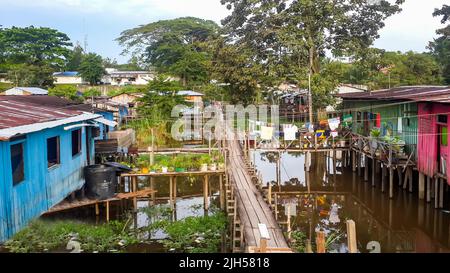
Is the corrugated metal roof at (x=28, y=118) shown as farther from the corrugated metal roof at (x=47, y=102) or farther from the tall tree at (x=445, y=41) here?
the tall tree at (x=445, y=41)

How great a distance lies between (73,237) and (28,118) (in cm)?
399

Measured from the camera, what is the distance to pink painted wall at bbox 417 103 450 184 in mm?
15091

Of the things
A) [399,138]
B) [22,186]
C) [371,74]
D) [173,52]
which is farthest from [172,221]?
[173,52]

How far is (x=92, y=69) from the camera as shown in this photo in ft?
156

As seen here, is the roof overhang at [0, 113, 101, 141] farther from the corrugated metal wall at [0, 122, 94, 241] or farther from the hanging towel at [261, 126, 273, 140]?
the hanging towel at [261, 126, 273, 140]

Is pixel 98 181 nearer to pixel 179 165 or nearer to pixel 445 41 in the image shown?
pixel 179 165

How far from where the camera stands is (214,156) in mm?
18281

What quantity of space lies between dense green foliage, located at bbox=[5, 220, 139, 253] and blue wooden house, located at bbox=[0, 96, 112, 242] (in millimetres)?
1109

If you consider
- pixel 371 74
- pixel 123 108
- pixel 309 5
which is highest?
pixel 309 5

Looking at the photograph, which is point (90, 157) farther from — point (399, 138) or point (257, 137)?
point (399, 138)

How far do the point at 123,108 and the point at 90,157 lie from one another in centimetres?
1736

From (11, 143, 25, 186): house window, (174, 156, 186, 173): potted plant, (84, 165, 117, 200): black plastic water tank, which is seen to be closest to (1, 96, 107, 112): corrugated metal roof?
(84, 165, 117, 200): black plastic water tank

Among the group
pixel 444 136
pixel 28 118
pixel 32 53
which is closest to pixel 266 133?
pixel 444 136
